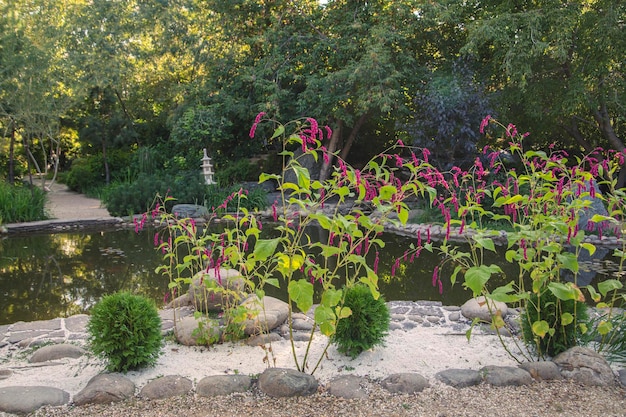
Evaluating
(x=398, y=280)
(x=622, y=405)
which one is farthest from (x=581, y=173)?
(x=398, y=280)

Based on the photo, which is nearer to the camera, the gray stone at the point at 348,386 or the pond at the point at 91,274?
the gray stone at the point at 348,386

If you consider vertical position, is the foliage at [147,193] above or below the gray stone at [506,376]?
below

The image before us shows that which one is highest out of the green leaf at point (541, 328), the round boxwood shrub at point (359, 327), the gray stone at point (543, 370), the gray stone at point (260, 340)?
the green leaf at point (541, 328)

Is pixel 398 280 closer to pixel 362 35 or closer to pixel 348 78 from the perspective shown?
pixel 348 78

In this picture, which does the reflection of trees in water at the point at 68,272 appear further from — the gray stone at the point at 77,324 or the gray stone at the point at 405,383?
the gray stone at the point at 405,383

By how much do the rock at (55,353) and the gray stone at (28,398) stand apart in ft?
2.00

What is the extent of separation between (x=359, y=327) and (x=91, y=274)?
4652mm

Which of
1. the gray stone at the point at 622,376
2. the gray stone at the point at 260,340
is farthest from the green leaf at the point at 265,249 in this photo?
the gray stone at the point at 622,376

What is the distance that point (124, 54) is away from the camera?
52.1ft

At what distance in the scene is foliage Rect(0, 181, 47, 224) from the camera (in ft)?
33.0

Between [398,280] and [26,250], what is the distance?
567 cm

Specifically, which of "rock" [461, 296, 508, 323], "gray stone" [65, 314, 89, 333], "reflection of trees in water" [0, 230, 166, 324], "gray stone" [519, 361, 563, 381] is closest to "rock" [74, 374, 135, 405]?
"gray stone" [65, 314, 89, 333]

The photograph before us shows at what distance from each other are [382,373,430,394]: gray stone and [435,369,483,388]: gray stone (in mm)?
113

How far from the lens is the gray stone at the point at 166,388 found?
2844 millimetres
